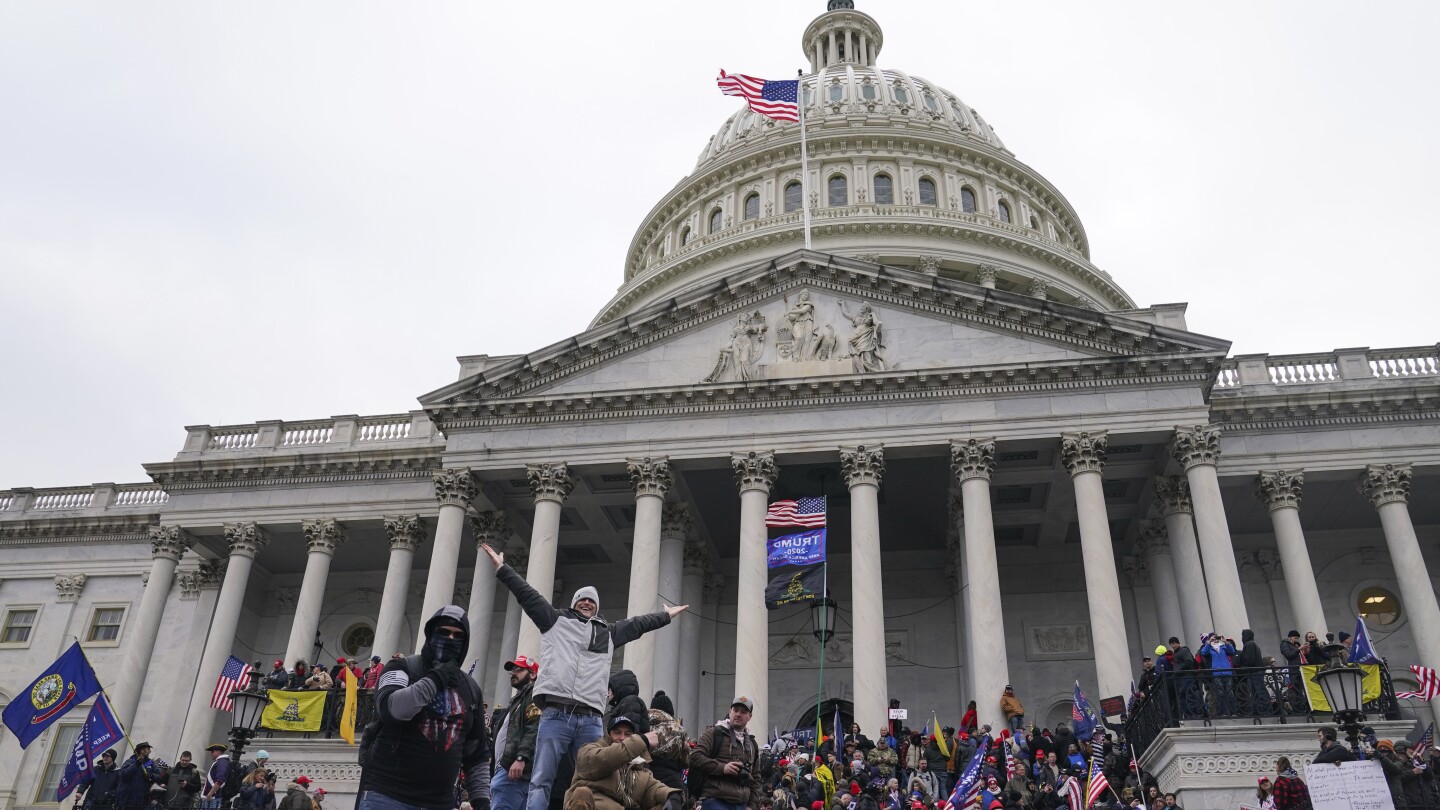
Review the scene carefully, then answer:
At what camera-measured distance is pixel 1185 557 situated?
2875 centimetres

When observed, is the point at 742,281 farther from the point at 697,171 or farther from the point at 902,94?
the point at 902,94

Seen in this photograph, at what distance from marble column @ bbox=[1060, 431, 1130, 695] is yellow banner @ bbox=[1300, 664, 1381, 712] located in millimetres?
5416

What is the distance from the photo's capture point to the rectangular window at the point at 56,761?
120 feet

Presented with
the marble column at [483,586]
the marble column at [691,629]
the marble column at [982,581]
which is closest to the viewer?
the marble column at [982,581]

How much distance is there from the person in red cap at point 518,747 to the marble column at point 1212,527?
19192mm

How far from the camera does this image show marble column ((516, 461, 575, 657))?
27875 millimetres

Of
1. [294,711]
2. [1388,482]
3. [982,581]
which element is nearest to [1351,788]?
[982,581]

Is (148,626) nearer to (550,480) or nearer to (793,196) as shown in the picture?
(550,480)

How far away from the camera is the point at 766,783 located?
16.7 meters

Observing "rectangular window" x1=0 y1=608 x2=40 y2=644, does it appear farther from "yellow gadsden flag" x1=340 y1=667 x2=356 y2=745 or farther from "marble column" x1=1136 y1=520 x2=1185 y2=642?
"marble column" x1=1136 y1=520 x2=1185 y2=642

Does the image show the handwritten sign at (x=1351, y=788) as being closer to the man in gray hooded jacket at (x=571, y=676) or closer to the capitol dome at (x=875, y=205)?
the man in gray hooded jacket at (x=571, y=676)

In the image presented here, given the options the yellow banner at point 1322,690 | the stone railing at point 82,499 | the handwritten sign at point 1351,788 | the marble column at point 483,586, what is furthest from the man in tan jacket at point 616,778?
the stone railing at point 82,499

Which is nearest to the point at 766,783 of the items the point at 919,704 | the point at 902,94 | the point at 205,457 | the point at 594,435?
the point at 594,435

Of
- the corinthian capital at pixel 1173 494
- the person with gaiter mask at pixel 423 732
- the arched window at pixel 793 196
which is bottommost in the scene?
the person with gaiter mask at pixel 423 732
